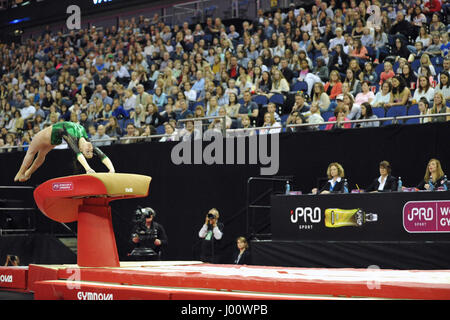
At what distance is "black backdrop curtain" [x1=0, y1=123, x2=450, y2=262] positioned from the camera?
27.6 ft

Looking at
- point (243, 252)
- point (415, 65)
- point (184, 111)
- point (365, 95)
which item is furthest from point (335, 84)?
point (243, 252)

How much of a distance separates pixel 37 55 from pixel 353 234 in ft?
43.8

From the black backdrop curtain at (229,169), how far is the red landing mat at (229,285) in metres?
4.66

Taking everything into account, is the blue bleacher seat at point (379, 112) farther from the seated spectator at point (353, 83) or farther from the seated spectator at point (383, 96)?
the seated spectator at point (353, 83)

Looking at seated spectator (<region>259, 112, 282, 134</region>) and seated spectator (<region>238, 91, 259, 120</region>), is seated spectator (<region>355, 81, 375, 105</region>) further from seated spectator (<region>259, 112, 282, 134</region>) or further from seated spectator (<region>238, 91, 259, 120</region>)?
seated spectator (<region>238, 91, 259, 120</region>)

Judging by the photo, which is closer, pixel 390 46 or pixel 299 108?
pixel 299 108

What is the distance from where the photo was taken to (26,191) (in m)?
12.2

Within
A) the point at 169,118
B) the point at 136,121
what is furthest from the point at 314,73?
the point at 136,121

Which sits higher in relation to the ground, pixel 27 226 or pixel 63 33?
pixel 63 33

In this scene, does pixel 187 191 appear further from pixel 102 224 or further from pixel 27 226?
pixel 102 224

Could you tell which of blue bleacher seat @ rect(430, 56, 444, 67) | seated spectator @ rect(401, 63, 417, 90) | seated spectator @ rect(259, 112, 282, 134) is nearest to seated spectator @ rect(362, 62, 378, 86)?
seated spectator @ rect(401, 63, 417, 90)

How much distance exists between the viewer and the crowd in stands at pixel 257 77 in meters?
9.63

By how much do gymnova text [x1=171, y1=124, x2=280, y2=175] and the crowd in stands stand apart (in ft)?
0.70

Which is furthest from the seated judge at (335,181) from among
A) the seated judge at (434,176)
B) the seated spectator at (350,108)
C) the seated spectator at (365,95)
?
the seated spectator at (365,95)
